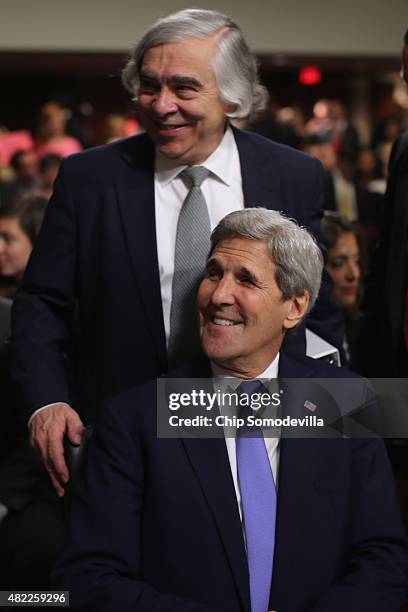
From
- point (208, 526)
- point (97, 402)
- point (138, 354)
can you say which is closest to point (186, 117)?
point (138, 354)

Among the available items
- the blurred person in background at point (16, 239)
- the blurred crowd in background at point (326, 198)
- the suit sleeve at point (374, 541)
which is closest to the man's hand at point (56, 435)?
the suit sleeve at point (374, 541)

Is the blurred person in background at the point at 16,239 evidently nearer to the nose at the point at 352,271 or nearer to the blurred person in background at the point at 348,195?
the nose at the point at 352,271

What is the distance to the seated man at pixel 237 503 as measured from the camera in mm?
1701

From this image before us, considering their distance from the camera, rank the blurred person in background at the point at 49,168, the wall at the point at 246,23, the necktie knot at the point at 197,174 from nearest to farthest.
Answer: the necktie knot at the point at 197,174, the blurred person in background at the point at 49,168, the wall at the point at 246,23

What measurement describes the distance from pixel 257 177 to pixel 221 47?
295 millimetres

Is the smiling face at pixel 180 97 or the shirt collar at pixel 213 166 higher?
the smiling face at pixel 180 97

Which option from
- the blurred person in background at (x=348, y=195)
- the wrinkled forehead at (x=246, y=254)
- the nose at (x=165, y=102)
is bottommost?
the wrinkled forehead at (x=246, y=254)

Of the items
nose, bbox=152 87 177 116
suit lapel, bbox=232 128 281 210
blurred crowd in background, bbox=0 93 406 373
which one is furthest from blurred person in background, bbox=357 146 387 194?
nose, bbox=152 87 177 116

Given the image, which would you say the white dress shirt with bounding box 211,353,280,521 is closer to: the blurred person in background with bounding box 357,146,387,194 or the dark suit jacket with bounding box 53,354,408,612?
the dark suit jacket with bounding box 53,354,408,612

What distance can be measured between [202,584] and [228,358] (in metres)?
0.42

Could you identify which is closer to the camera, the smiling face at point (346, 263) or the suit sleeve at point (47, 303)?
the suit sleeve at point (47, 303)

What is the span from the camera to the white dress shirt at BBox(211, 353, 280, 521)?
5.87 feet

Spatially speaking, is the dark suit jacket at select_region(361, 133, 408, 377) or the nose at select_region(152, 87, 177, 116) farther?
the dark suit jacket at select_region(361, 133, 408, 377)

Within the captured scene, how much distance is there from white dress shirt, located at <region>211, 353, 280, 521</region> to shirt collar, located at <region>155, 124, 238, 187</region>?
46cm
